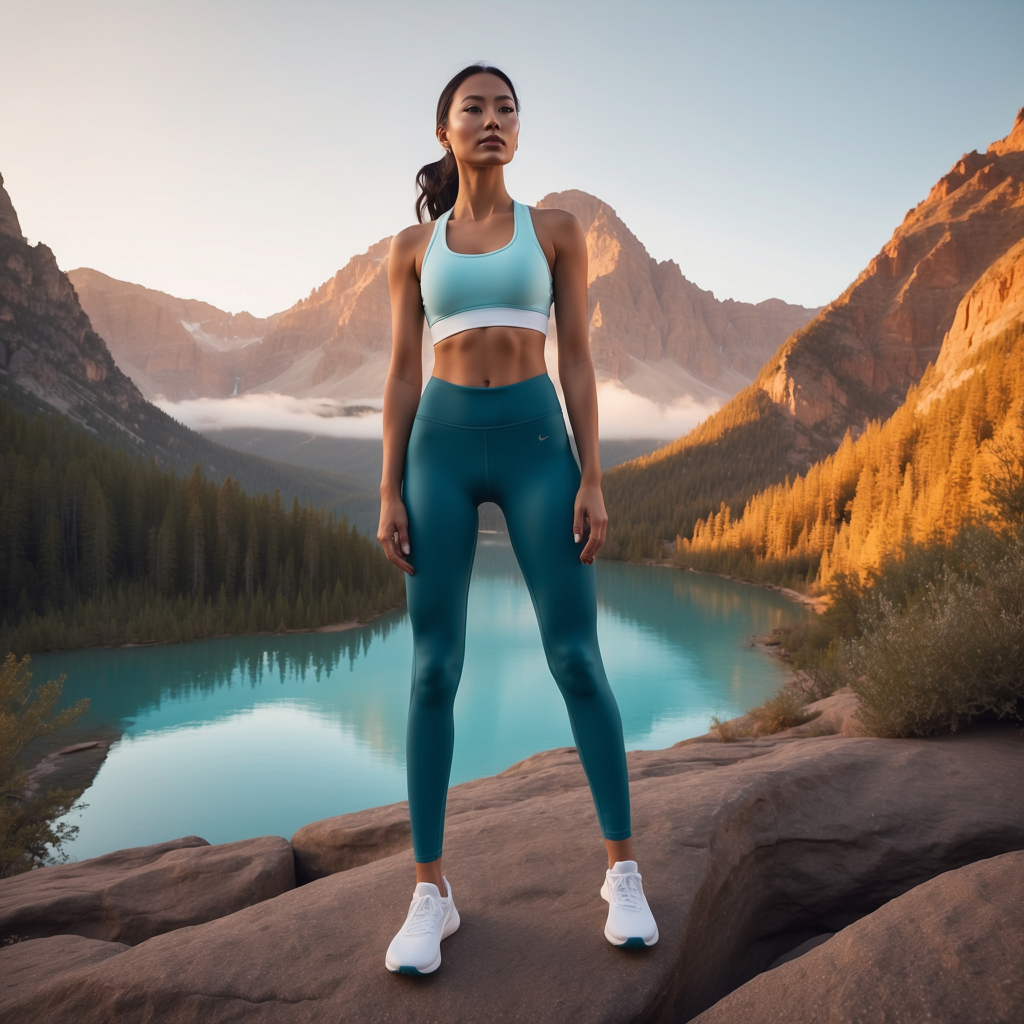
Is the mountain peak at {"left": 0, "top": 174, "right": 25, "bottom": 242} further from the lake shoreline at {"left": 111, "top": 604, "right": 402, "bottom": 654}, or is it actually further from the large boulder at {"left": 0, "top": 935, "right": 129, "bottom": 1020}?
the large boulder at {"left": 0, "top": 935, "right": 129, "bottom": 1020}

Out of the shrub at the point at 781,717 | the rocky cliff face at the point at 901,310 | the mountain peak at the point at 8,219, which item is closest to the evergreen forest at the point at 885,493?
the shrub at the point at 781,717

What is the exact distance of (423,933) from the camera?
234cm

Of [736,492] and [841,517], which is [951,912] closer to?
[841,517]

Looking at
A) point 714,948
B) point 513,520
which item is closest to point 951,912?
point 714,948

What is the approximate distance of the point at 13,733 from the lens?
32.8ft

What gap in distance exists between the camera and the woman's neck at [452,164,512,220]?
275cm

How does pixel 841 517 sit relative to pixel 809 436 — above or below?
below

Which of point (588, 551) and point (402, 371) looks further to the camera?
point (402, 371)

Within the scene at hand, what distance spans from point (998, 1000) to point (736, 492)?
118112 mm

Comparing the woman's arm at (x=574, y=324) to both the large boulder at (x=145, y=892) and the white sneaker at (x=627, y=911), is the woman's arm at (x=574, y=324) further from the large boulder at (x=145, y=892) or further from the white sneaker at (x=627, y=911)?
the large boulder at (x=145, y=892)

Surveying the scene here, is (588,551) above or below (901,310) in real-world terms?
below

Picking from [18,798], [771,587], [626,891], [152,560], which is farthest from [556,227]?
[771,587]

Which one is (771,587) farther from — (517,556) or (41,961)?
(41,961)

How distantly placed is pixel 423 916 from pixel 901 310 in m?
175
